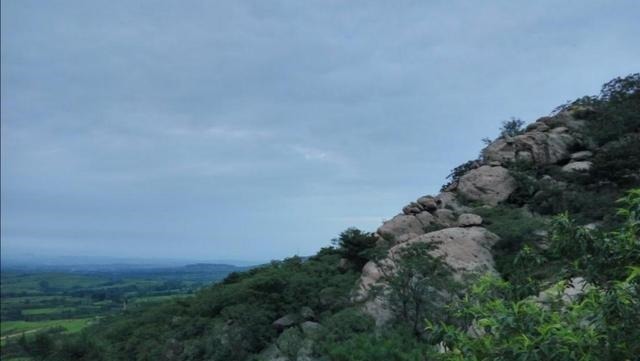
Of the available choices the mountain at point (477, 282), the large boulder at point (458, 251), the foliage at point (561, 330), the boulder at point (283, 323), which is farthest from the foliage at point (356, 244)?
the foliage at point (561, 330)

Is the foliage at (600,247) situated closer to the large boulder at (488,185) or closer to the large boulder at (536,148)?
the large boulder at (488,185)

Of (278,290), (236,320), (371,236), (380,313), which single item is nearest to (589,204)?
(371,236)

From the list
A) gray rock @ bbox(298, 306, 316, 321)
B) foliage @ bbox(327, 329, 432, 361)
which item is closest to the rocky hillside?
gray rock @ bbox(298, 306, 316, 321)

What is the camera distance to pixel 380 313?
15.6 metres

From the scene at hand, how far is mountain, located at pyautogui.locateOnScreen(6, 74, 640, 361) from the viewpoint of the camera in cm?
418

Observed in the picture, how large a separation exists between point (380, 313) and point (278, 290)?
4548mm

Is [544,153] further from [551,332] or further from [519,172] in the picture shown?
[551,332]

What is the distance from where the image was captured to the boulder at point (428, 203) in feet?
77.5

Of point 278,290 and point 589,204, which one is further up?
point 589,204

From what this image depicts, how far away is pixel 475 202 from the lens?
2445 cm

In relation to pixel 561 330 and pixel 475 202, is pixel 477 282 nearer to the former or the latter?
pixel 561 330

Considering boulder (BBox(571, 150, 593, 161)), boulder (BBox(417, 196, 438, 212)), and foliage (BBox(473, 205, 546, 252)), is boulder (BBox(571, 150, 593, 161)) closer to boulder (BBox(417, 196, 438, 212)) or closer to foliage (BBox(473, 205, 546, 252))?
foliage (BBox(473, 205, 546, 252))

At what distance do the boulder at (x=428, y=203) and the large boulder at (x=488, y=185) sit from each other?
6.85 ft

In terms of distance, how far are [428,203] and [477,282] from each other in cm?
1668
